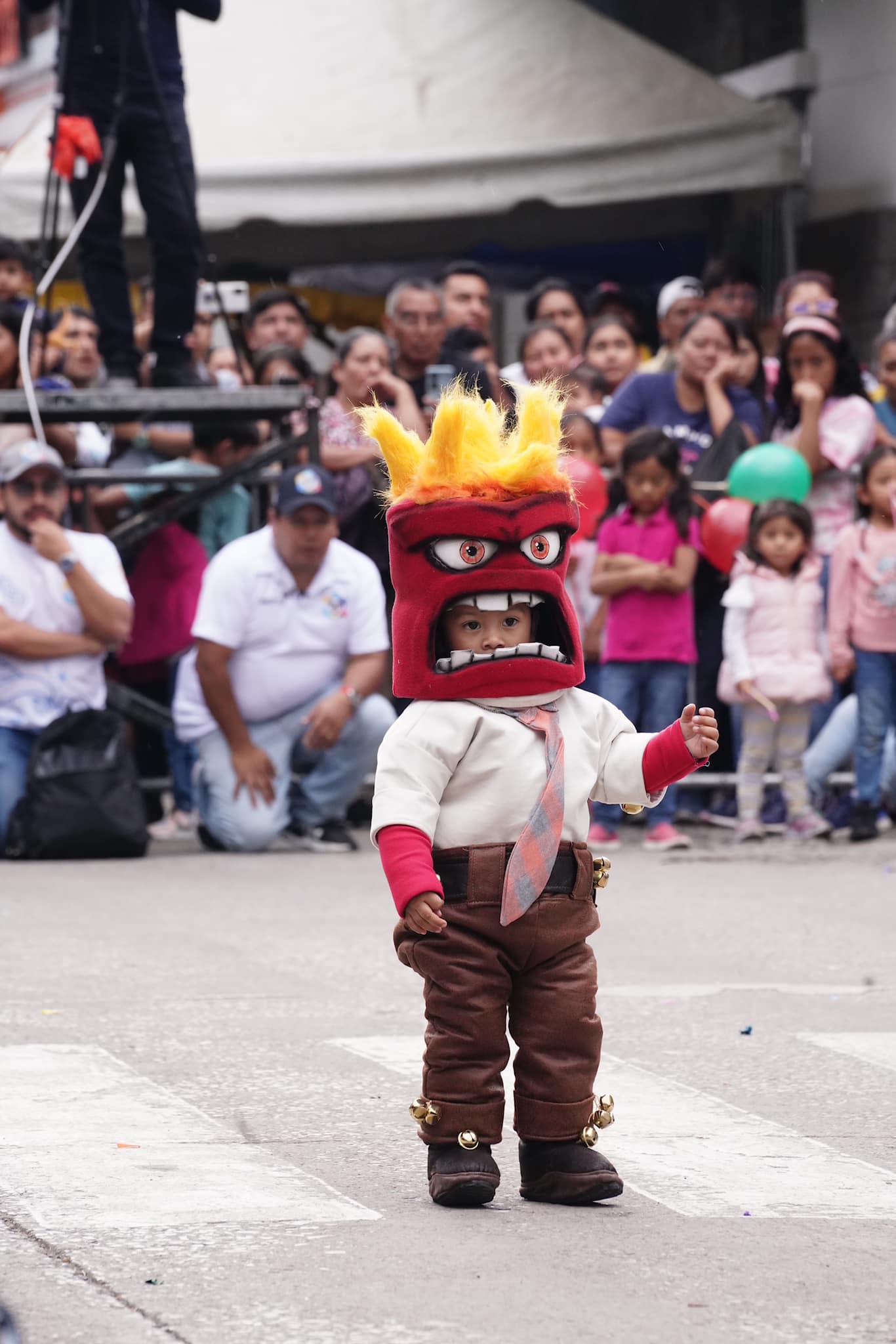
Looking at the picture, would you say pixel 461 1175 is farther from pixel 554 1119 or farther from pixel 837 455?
pixel 837 455

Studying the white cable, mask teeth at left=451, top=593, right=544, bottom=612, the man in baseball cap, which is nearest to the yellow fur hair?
mask teeth at left=451, top=593, right=544, bottom=612

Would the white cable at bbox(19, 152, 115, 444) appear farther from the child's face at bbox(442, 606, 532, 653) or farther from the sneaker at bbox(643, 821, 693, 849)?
the child's face at bbox(442, 606, 532, 653)

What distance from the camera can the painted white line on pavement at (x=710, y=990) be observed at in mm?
5926

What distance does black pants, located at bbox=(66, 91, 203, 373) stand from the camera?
925 cm

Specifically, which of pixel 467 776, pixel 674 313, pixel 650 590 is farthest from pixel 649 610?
pixel 467 776

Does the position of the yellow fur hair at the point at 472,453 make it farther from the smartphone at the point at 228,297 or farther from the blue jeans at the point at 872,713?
the smartphone at the point at 228,297

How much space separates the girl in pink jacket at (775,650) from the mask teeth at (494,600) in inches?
215

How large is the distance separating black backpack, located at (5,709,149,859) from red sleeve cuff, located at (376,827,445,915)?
5152 mm

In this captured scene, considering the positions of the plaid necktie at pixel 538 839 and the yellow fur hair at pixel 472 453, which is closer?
the plaid necktie at pixel 538 839

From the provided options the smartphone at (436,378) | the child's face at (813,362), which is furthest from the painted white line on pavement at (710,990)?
the child's face at (813,362)

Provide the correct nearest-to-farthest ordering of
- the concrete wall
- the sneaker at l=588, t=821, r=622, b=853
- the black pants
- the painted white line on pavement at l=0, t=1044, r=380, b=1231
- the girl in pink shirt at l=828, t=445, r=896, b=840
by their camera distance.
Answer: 1. the painted white line on pavement at l=0, t=1044, r=380, b=1231
2. the black pants
3. the sneaker at l=588, t=821, r=622, b=853
4. the girl in pink shirt at l=828, t=445, r=896, b=840
5. the concrete wall

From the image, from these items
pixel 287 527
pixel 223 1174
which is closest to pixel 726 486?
pixel 287 527

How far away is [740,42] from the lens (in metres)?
15.7

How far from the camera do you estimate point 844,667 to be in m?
9.50
